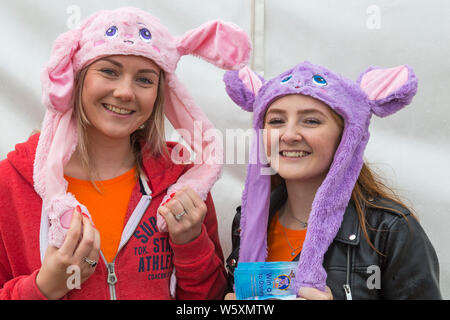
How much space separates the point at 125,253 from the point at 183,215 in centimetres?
20

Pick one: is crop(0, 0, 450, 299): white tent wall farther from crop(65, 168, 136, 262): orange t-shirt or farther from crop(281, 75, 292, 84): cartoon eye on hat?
crop(65, 168, 136, 262): orange t-shirt

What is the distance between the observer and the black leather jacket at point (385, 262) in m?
1.33

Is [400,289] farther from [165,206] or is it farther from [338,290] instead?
[165,206]

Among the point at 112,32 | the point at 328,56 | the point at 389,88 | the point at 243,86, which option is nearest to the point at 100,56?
the point at 112,32

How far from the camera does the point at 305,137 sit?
1430 millimetres

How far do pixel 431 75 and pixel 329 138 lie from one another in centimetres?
77

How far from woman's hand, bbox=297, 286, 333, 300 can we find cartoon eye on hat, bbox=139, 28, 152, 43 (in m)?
0.84

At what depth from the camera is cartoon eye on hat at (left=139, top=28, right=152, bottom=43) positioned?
4.79ft

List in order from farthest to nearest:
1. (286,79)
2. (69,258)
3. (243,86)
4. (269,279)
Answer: (243,86) → (286,79) → (269,279) → (69,258)

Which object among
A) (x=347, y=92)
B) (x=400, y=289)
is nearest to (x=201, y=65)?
(x=347, y=92)

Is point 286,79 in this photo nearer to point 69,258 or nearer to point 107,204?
point 107,204

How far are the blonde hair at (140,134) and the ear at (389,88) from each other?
645mm
